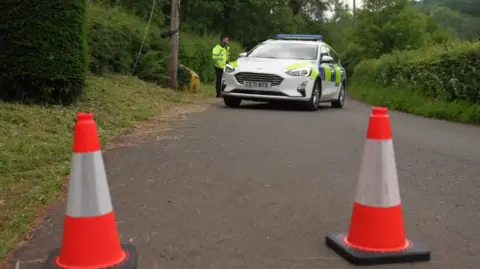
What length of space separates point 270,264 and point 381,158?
86 centimetres

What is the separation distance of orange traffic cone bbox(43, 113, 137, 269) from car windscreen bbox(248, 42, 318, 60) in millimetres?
10705

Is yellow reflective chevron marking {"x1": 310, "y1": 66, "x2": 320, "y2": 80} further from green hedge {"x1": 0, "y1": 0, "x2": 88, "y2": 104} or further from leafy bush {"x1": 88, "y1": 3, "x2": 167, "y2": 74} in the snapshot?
green hedge {"x1": 0, "y1": 0, "x2": 88, "y2": 104}

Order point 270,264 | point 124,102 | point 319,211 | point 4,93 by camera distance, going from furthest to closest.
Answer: point 124,102
point 4,93
point 319,211
point 270,264

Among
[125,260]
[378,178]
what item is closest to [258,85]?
[378,178]

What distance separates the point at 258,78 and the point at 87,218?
959 cm

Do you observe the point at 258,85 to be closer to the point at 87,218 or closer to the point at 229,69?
the point at 229,69

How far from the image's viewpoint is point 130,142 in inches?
284

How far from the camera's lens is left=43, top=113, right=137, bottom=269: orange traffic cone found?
9.64 feet

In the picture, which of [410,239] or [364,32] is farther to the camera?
[364,32]

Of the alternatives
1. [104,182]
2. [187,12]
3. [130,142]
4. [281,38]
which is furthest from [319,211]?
[187,12]

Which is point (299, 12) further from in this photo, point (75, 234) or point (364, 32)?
point (75, 234)

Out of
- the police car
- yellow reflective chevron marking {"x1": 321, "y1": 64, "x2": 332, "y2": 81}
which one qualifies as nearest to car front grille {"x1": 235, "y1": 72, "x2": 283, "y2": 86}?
the police car

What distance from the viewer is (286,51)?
13.7m

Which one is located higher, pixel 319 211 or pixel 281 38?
pixel 281 38
